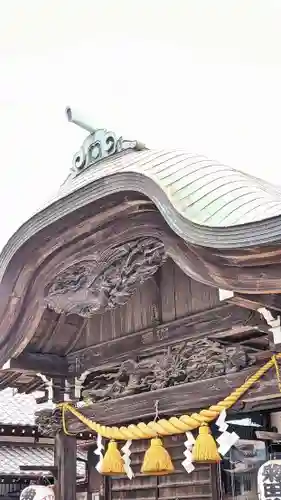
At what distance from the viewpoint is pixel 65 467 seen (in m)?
6.76

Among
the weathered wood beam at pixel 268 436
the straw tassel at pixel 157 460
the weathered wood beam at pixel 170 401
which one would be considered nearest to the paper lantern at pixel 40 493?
the weathered wood beam at pixel 170 401

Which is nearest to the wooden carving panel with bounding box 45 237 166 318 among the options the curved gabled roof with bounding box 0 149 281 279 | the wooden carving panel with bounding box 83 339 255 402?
the curved gabled roof with bounding box 0 149 281 279

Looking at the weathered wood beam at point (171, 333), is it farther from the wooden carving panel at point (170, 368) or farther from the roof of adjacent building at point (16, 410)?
the roof of adjacent building at point (16, 410)

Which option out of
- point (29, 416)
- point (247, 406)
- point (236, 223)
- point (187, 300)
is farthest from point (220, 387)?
point (29, 416)

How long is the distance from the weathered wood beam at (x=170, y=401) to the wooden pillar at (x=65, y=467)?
0.23 metres

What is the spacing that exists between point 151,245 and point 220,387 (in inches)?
49.4

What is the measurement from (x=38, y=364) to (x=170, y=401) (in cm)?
181

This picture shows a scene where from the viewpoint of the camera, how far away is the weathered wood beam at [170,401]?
4.86 metres

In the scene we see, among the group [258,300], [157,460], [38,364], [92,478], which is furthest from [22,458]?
[258,300]

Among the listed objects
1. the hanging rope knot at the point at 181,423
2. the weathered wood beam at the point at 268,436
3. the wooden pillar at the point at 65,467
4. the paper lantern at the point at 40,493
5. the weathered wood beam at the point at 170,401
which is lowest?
the paper lantern at the point at 40,493

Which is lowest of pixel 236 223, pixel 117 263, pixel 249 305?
pixel 249 305

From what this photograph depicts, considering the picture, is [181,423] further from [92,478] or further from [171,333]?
[92,478]

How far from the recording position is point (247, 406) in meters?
4.79

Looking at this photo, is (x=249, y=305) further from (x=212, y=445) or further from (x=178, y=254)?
(x=212, y=445)
